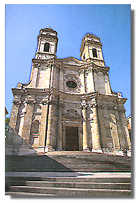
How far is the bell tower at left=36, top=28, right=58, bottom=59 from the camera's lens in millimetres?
20922

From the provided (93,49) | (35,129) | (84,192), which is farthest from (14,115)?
(93,49)

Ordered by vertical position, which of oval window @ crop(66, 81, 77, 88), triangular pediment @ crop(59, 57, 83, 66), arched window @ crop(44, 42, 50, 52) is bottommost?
oval window @ crop(66, 81, 77, 88)

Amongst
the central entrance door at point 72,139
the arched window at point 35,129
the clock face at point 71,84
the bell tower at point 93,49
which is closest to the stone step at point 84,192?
the arched window at point 35,129

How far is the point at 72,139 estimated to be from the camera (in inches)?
632

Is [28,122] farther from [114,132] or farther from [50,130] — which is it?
[114,132]

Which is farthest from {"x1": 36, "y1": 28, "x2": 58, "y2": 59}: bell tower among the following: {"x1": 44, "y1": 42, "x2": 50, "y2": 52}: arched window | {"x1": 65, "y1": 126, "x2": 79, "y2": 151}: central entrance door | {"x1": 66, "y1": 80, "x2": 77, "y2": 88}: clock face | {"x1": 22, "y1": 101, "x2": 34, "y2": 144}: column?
{"x1": 65, "y1": 126, "x2": 79, "y2": 151}: central entrance door

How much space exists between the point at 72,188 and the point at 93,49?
24.8m

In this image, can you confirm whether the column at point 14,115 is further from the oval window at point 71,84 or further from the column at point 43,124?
the oval window at point 71,84

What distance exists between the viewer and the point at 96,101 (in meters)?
17.2

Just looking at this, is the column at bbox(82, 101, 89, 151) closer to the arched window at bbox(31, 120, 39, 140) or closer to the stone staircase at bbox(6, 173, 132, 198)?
the arched window at bbox(31, 120, 39, 140)

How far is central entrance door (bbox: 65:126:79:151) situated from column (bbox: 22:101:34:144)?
4.57 metres

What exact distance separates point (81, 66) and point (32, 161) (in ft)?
55.3
